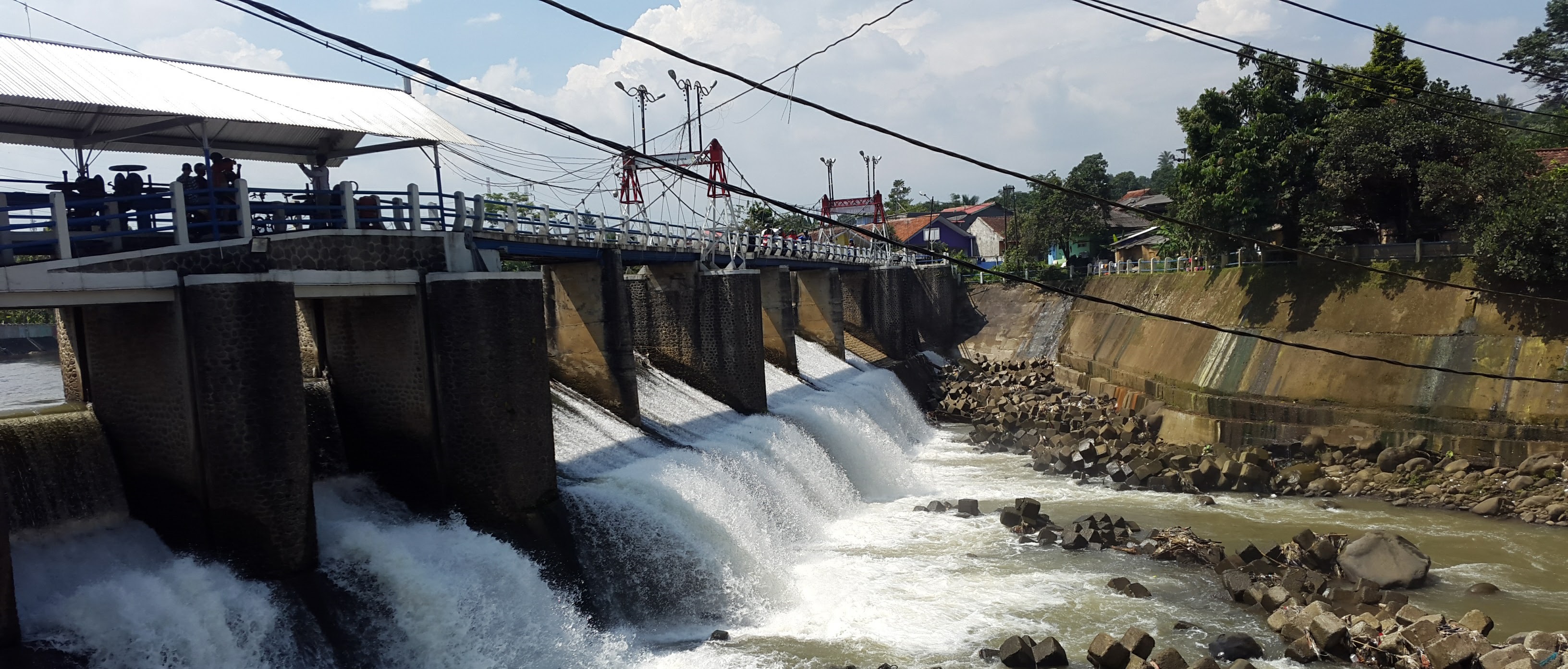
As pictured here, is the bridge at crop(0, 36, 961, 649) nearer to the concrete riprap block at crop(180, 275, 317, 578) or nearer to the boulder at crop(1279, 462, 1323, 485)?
the concrete riprap block at crop(180, 275, 317, 578)

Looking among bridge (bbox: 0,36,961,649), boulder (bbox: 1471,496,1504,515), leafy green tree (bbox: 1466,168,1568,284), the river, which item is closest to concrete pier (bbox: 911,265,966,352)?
the river

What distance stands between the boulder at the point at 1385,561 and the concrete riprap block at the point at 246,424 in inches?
690

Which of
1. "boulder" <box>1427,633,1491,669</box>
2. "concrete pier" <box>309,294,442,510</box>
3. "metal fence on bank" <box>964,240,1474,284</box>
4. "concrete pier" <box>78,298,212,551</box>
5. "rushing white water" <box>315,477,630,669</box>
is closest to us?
"concrete pier" <box>78,298,212,551</box>

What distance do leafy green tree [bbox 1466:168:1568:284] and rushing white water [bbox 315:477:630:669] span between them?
26.0 metres

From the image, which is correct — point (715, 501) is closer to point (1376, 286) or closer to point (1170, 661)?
point (1170, 661)

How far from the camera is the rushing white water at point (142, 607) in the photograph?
10328mm

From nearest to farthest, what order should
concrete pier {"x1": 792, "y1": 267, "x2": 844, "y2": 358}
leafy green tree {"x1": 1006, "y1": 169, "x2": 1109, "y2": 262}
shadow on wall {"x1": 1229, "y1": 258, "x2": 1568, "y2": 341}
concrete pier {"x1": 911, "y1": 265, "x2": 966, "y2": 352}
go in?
shadow on wall {"x1": 1229, "y1": 258, "x2": 1568, "y2": 341} → concrete pier {"x1": 792, "y1": 267, "x2": 844, "y2": 358} → concrete pier {"x1": 911, "y1": 265, "x2": 966, "y2": 352} → leafy green tree {"x1": 1006, "y1": 169, "x2": 1109, "y2": 262}

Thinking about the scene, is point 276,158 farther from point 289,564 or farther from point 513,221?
point 289,564

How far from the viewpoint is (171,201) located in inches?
495

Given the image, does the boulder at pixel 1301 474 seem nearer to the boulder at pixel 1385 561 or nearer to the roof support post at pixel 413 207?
the boulder at pixel 1385 561

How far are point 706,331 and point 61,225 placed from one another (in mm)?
17178

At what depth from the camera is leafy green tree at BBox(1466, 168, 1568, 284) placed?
82.7 feet

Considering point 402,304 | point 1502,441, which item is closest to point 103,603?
point 402,304

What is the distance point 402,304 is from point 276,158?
4.51 metres
